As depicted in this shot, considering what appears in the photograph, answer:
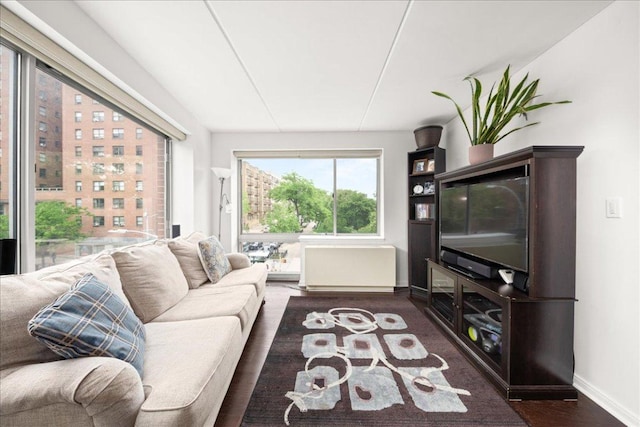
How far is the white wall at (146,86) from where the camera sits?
1.56m

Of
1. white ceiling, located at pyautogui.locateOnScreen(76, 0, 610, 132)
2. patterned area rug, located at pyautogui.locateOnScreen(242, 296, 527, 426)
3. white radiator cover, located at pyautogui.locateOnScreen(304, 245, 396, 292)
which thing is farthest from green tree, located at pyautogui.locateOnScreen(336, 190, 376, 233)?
patterned area rug, located at pyautogui.locateOnScreen(242, 296, 527, 426)

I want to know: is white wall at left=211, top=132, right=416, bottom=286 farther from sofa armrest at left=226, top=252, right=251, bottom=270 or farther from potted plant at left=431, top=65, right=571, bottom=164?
potted plant at left=431, top=65, right=571, bottom=164

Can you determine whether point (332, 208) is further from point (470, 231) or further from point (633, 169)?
point (633, 169)

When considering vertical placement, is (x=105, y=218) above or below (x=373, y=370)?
above

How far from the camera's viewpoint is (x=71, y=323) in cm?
109

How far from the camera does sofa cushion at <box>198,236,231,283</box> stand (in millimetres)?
2666

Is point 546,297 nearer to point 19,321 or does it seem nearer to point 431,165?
point 431,165

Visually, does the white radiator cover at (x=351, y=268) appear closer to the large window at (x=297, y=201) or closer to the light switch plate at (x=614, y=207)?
the large window at (x=297, y=201)

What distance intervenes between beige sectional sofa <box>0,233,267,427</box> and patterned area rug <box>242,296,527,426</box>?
420mm

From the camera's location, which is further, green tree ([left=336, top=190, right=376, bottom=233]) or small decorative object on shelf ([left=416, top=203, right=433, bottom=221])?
green tree ([left=336, top=190, right=376, bottom=233])

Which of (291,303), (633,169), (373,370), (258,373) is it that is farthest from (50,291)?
(633,169)

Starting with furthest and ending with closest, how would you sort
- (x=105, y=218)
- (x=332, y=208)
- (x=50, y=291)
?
(x=332, y=208) < (x=105, y=218) < (x=50, y=291)

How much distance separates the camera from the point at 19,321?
3.56 feet

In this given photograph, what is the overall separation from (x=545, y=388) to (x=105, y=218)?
3.48 metres
